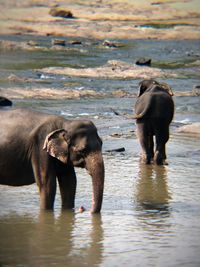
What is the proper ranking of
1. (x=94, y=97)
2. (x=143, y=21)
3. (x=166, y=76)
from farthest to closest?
(x=143, y=21)
(x=166, y=76)
(x=94, y=97)

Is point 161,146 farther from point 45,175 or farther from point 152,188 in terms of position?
point 45,175

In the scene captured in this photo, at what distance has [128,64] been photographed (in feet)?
111

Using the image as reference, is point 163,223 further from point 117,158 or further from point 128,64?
point 128,64

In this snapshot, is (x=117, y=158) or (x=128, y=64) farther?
(x=128, y=64)

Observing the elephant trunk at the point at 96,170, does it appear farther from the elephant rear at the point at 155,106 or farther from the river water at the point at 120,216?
the elephant rear at the point at 155,106

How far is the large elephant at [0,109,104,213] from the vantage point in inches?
432

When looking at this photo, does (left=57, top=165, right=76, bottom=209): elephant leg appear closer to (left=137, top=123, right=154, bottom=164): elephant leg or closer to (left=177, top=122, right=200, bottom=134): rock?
(left=137, top=123, right=154, bottom=164): elephant leg

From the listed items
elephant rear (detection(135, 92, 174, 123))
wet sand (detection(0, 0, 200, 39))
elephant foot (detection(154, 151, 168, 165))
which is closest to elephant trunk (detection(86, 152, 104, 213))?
elephant foot (detection(154, 151, 168, 165))

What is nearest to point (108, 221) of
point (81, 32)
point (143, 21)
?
point (81, 32)

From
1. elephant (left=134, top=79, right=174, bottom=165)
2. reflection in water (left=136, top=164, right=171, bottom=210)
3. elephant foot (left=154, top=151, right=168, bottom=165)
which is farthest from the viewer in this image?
elephant (left=134, top=79, right=174, bottom=165)

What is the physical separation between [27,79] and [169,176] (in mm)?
14437

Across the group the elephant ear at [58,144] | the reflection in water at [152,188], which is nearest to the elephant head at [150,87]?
the reflection in water at [152,188]

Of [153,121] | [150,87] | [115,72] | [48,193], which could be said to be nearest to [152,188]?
[153,121]

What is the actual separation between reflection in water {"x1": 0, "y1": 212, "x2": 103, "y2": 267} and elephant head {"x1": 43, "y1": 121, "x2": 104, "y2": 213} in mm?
485
